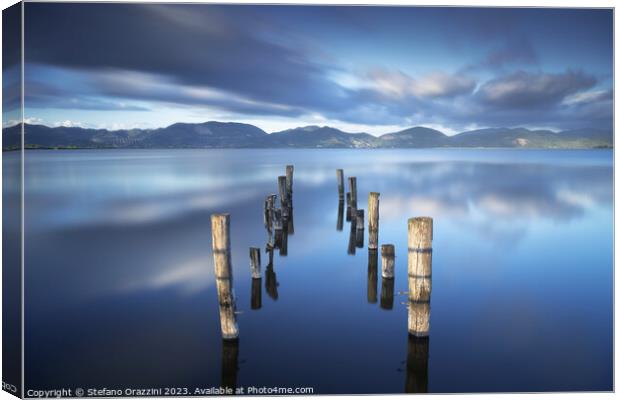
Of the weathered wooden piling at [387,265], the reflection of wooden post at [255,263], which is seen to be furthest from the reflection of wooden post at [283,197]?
the weathered wooden piling at [387,265]

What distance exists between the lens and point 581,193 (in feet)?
66.3

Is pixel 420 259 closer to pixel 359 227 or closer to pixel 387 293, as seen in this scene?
pixel 387 293

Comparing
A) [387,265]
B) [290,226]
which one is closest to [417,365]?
[387,265]

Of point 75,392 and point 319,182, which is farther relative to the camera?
point 319,182

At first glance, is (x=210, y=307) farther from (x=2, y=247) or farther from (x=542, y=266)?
(x=542, y=266)

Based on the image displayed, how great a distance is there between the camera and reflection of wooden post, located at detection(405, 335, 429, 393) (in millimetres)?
4859

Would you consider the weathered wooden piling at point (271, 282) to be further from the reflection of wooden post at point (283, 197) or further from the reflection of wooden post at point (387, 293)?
the reflection of wooden post at point (283, 197)

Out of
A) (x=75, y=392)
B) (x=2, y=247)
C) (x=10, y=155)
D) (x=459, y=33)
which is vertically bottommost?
(x=75, y=392)

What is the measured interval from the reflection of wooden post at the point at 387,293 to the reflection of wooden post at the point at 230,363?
231 cm

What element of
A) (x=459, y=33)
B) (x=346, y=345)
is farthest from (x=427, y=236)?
(x=459, y=33)

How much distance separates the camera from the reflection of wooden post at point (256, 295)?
684cm

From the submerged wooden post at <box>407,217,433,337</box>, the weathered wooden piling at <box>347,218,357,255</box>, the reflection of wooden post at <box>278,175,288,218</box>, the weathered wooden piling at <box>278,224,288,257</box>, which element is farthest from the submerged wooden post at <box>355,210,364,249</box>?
the submerged wooden post at <box>407,217,433,337</box>

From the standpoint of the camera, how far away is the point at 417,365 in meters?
5.07

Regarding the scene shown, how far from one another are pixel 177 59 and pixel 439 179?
22362 millimetres
